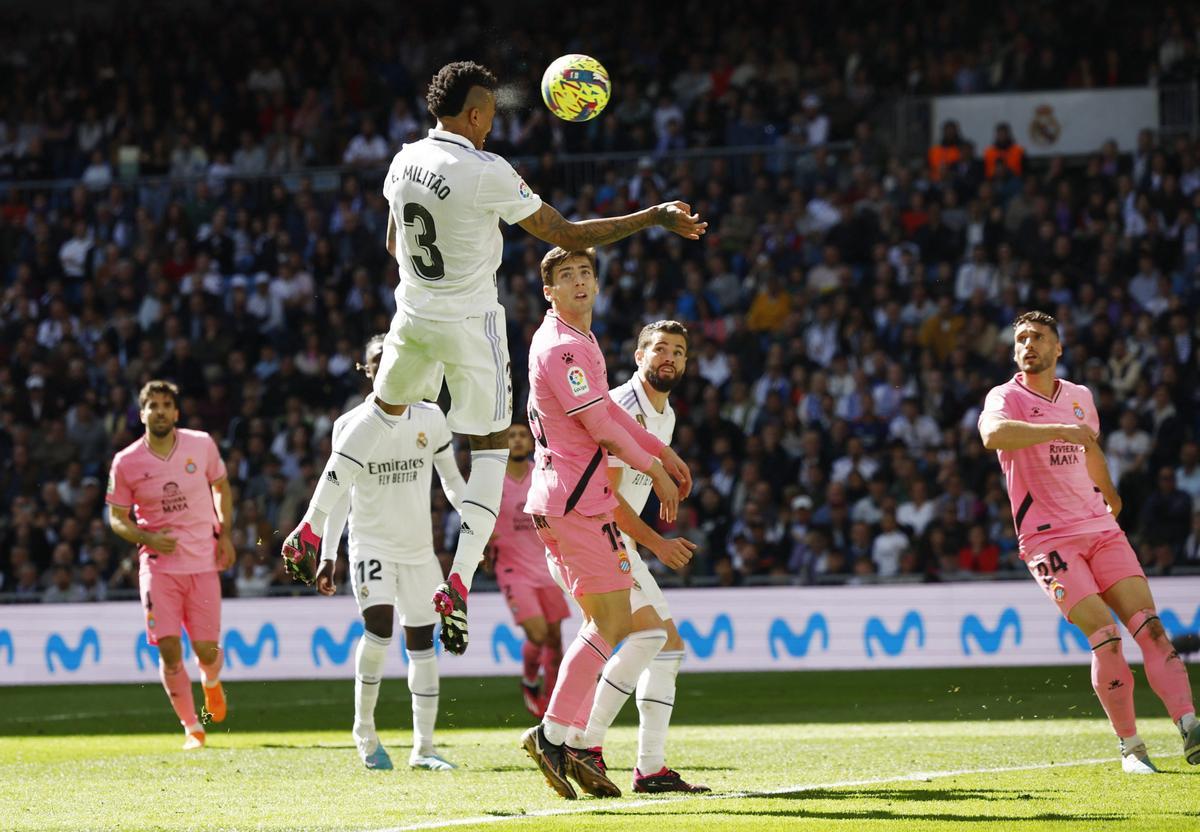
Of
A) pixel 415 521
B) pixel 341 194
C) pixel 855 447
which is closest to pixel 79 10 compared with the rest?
pixel 341 194

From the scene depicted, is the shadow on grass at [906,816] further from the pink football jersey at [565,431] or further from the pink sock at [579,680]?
the pink football jersey at [565,431]

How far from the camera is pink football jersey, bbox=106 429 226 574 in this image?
12.7m

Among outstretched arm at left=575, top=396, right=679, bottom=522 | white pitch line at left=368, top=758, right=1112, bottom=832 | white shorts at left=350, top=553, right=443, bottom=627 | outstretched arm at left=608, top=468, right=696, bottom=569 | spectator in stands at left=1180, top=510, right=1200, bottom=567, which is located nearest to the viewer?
white pitch line at left=368, top=758, right=1112, bottom=832

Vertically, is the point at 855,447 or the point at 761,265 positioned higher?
the point at 761,265

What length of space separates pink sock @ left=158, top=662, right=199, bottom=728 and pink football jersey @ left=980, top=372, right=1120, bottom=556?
6.02 metres

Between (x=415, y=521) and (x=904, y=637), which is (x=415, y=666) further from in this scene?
Result: (x=904, y=637)

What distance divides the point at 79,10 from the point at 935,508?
63.8 ft

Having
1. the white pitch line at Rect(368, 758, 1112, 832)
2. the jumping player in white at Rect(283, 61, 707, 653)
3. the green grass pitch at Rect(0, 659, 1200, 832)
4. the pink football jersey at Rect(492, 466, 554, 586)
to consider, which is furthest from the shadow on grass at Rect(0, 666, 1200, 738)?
the jumping player in white at Rect(283, 61, 707, 653)

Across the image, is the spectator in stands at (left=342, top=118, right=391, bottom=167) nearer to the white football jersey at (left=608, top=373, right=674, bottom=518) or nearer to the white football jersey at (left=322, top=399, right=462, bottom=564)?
the white football jersey at (left=322, top=399, right=462, bottom=564)

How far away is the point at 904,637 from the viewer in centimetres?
1808

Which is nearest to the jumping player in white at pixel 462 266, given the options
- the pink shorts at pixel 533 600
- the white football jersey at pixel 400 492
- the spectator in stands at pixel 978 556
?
the white football jersey at pixel 400 492

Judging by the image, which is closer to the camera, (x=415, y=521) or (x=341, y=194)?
(x=415, y=521)

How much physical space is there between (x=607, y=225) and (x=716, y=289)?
1526 centimetres

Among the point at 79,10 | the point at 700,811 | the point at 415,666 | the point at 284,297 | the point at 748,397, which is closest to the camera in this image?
the point at 700,811
